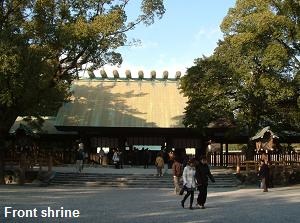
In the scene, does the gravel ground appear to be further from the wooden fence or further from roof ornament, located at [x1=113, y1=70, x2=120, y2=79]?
roof ornament, located at [x1=113, y1=70, x2=120, y2=79]

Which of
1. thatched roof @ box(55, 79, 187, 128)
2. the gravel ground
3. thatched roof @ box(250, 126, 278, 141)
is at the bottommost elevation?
the gravel ground

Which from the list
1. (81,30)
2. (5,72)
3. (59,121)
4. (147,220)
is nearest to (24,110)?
(5,72)

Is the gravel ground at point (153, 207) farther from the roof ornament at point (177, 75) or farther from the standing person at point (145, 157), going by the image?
the roof ornament at point (177, 75)

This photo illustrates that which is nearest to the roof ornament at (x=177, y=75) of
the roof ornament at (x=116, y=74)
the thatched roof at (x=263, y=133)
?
the roof ornament at (x=116, y=74)

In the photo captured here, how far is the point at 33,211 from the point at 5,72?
9474 mm

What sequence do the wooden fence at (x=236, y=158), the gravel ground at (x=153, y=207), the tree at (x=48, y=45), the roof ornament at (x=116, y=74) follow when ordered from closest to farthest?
1. the gravel ground at (x=153, y=207)
2. the tree at (x=48, y=45)
3. the wooden fence at (x=236, y=158)
4. the roof ornament at (x=116, y=74)

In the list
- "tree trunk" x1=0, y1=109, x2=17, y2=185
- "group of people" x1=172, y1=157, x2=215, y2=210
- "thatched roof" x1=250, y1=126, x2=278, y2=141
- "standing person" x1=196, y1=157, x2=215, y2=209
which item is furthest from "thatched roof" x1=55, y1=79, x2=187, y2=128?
"standing person" x1=196, y1=157, x2=215, y2=209

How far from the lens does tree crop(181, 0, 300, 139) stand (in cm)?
2684

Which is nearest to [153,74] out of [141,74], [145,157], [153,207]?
[141,74]

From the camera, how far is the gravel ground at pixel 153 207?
42.1 feet

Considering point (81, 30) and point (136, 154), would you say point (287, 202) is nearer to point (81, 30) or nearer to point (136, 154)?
point (81, 30)

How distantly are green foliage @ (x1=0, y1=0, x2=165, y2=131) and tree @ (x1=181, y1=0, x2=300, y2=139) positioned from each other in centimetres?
576

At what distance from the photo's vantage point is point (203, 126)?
29906 millimetres

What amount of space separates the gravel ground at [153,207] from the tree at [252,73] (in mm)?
8538
